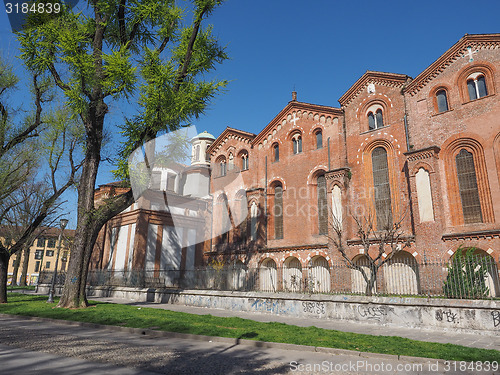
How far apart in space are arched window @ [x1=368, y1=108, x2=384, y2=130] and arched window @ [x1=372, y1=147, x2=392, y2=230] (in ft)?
5.09

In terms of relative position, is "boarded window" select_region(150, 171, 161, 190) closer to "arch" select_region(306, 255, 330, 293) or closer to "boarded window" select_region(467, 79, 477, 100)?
"arch" select_region(306, 255, 330, 293)

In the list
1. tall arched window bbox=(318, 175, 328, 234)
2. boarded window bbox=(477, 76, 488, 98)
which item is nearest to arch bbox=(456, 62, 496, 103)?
boarded window bbox=(477, 76, 488, 98)

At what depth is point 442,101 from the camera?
19.5 metres

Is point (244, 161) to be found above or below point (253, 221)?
above

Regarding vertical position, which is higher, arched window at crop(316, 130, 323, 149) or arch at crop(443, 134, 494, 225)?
arched window at crop(316, 130, 323, 149)

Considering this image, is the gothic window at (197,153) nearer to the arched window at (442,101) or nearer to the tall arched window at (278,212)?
the tall arched window at (278,212)

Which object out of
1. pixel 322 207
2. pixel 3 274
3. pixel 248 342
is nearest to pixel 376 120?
pixel 322 207

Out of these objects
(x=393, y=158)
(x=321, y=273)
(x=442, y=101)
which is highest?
(x=442, y=101)

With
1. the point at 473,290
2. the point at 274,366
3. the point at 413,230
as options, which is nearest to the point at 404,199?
Result: the point at 413,230

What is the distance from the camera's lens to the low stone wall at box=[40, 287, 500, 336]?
1033cm

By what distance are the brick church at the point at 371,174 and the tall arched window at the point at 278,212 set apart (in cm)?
8

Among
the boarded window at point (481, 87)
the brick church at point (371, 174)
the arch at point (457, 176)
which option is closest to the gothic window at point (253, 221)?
the brick church at point (371, 174)

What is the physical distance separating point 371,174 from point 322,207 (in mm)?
3843

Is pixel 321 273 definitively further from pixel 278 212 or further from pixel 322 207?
pixel 278 212
